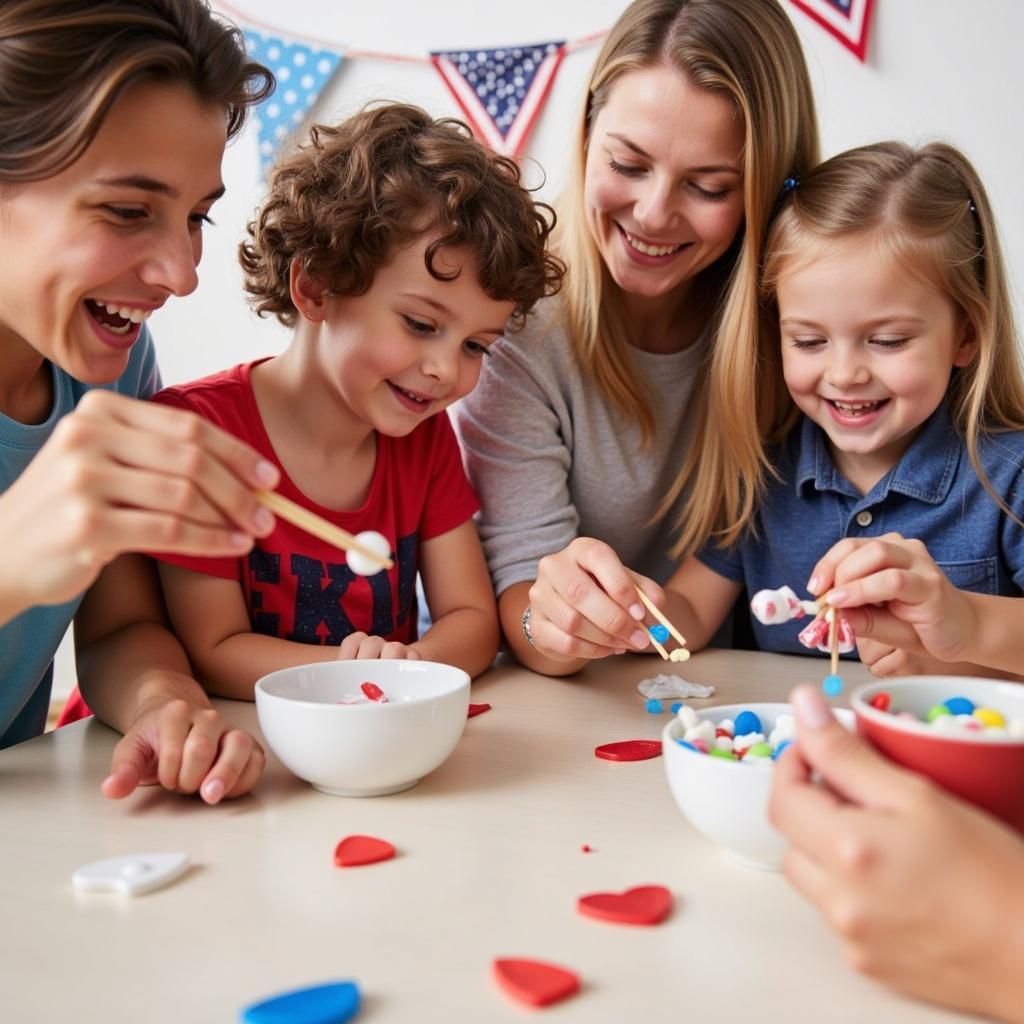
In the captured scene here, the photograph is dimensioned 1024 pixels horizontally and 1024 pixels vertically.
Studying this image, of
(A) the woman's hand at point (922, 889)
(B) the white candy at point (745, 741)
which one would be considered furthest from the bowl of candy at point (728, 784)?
(A) the woman's hand at point (922, 889)

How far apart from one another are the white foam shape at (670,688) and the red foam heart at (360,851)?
1.57ft

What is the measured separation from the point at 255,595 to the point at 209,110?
56 centimetres

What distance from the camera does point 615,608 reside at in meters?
1.12

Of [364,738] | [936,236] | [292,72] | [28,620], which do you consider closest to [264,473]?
[364,738]

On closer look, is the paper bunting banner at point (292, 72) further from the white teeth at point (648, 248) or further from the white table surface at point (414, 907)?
the white table surface at point (414, 907)

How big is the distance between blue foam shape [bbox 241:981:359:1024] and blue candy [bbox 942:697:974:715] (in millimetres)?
422

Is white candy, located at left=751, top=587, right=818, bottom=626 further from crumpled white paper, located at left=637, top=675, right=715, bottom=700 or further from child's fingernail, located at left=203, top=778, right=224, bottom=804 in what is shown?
child's fingernail, located at left=203, top=778, right=224, bottom=804

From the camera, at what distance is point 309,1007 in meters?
0.56

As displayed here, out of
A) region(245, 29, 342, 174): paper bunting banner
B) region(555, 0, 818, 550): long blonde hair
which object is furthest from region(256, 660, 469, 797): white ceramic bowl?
region(245, 29, 342, 174): paper bunting banner

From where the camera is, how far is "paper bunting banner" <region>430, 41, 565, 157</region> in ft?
9.54

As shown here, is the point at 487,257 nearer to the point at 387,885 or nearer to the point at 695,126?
the point at 695,126

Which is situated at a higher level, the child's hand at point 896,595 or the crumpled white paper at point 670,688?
the child's hand at point 896,595

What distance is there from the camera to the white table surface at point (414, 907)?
590mm

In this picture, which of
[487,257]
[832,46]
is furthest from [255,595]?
[832,46]
